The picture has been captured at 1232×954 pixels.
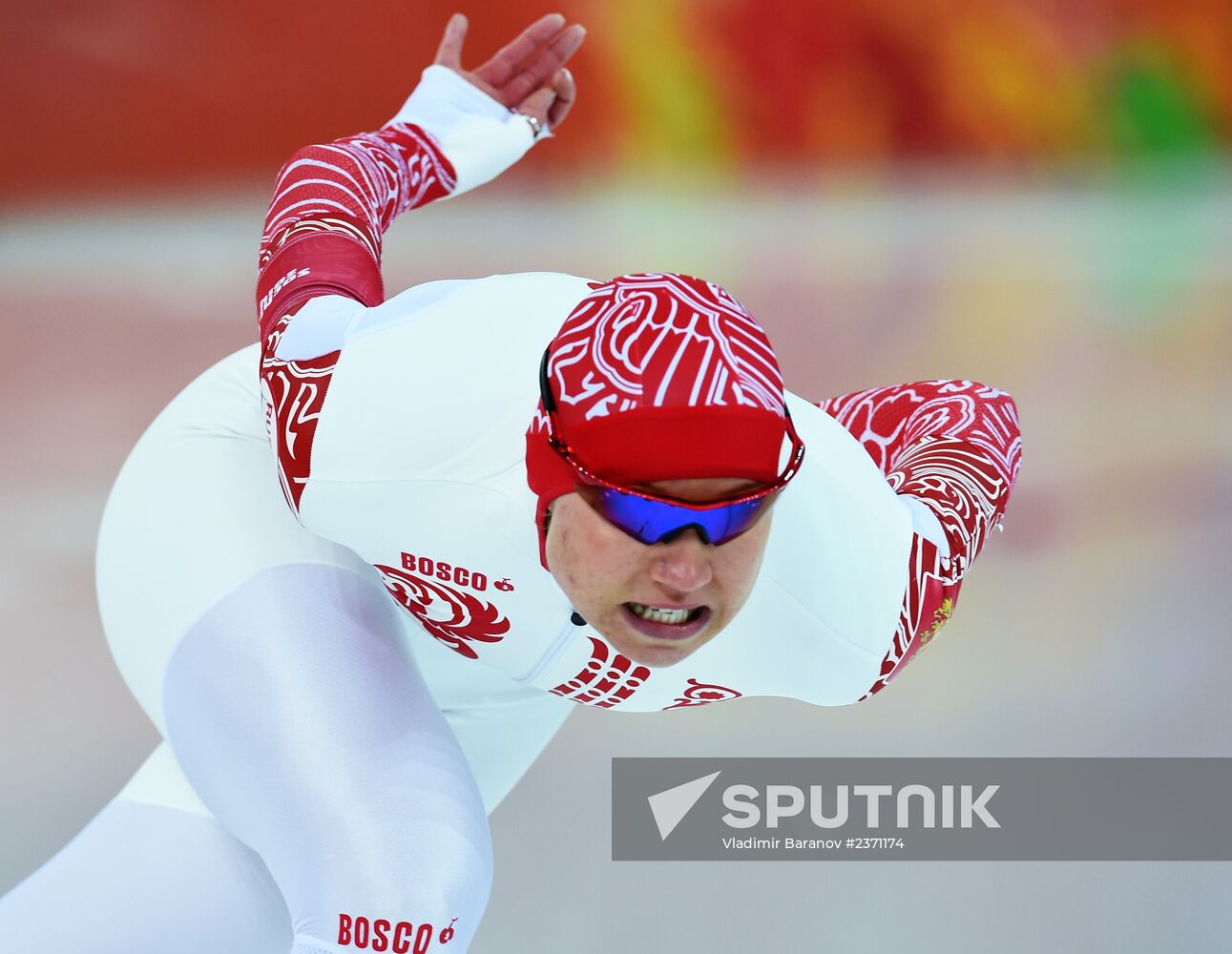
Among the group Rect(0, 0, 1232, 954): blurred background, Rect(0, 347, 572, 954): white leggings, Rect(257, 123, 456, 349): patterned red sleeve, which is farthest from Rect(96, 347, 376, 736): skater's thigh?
Rect(0, 0, 1232, 954): blurred background

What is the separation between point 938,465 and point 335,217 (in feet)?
1.72

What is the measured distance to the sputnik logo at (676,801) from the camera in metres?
1.86

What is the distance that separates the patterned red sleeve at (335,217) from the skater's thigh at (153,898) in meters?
0.42

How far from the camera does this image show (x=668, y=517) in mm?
911

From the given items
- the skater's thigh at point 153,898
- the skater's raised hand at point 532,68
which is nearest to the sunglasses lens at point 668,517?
the skater's thigh at point 153,898

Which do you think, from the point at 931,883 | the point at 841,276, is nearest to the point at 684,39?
the point at 841,276

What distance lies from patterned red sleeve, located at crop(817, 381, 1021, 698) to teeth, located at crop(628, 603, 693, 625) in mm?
228

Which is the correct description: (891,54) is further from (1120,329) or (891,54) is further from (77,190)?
(77,190)

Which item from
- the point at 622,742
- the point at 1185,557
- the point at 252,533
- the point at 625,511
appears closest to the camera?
the point at 625,511

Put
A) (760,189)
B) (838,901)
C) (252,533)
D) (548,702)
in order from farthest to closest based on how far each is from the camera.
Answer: (760,189) < (838,901) < (548,702) < (252,533)

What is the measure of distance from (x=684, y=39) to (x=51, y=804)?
5.88 feet

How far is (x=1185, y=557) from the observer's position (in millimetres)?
2240

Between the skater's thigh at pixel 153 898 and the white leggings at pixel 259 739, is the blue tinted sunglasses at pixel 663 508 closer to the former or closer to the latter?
the white leggings at pixel 259 739

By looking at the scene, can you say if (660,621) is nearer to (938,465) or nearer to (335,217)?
(938,465)
